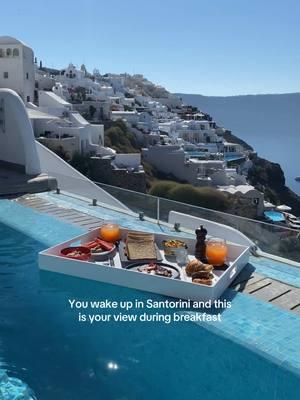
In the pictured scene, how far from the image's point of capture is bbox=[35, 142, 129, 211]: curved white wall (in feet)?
34.8

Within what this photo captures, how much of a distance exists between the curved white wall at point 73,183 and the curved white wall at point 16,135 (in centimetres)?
86

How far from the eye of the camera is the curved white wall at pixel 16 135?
13164mm

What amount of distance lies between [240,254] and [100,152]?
84.5ft

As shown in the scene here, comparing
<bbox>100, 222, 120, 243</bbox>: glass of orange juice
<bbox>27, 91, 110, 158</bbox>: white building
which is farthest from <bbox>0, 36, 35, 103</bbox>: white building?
<bbox>100, 222, 120, 243</bbox>: glass of orange juice

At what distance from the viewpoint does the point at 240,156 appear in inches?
2224

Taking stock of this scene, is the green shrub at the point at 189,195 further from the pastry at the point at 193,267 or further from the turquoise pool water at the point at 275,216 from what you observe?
the pastry at the point at 193,267

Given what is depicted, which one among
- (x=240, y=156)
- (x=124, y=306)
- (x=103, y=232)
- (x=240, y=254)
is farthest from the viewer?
(x=240, y=156)

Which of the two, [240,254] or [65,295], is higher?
[240,254]

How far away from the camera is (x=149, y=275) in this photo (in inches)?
234

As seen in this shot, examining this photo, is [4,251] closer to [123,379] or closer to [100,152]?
[123,379]

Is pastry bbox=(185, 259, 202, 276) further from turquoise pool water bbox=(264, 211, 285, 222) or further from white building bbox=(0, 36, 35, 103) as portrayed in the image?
white building bbox=(0, 36, 35, 103)

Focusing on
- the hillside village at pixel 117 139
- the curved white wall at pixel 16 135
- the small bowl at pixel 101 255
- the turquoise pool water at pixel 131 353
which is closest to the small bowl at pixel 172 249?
the small bowl at pixel 101 255

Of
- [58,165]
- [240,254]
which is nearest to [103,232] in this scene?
[240,254]

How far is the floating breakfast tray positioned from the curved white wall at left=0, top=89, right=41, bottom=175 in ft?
21.9
